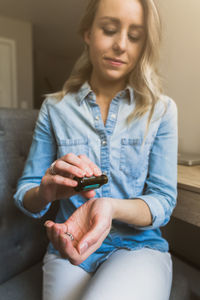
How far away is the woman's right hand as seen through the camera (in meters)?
0.49

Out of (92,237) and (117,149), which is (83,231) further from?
(117,149)

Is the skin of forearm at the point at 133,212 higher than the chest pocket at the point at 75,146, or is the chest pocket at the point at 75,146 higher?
the chest pocket at the point at 75,146

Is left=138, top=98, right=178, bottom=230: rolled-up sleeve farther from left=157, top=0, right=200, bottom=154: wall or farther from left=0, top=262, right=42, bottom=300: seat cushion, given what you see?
left=157, top=0, right=200, bottom=154: wall

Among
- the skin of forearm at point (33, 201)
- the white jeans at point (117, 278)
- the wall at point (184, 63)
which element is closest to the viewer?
the white jeans at point (117, 278)

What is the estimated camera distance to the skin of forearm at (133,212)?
581 mm

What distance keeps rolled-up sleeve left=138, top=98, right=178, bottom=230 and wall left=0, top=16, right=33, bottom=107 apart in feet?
11.5

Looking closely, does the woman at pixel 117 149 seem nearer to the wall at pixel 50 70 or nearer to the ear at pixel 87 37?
the ear at pixel 87 37

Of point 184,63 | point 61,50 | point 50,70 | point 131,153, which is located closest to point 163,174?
point 131,153

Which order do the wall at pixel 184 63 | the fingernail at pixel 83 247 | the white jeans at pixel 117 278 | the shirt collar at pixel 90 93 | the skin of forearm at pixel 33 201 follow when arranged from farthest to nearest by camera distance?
the wall at pixel 184 63 → the shirt collar at pixel 90 93 → the skin of forearm at pixel 33 201 → the white jeans at pixel 117 278 → the fingernail at pixel 83 247

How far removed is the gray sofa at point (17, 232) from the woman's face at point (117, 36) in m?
0.37

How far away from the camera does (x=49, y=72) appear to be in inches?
243

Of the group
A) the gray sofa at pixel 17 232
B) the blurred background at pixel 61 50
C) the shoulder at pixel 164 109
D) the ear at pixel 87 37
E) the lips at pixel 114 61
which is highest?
the blurred background at pixel 61 50

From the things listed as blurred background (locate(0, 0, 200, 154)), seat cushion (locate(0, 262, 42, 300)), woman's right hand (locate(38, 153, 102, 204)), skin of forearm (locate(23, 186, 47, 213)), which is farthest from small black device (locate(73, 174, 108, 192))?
blurred background (locate(0, 0, 200, 154))

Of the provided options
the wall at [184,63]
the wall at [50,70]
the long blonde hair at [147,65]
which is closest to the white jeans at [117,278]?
the long blonde hair at [147,65]
